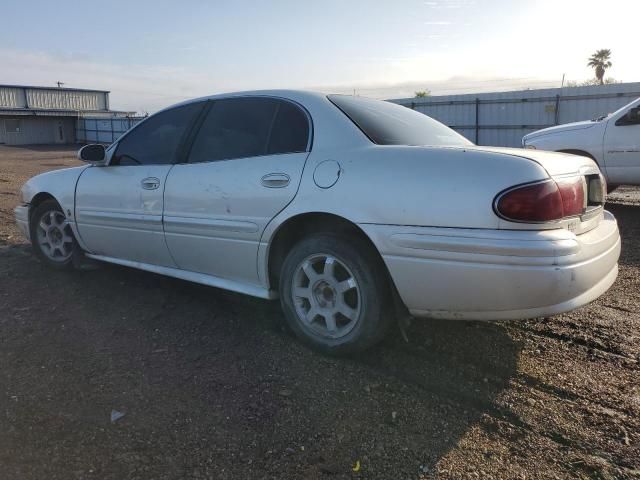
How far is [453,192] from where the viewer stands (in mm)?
2818

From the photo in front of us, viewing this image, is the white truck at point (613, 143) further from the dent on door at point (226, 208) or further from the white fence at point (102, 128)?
the white fence at point (102, 128)

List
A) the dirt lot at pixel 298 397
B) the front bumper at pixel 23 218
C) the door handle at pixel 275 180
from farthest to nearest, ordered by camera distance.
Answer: the front bumper at pixel 23 218 < the door handle at pixel 275 180 < the dirt lot at pixel 298 397

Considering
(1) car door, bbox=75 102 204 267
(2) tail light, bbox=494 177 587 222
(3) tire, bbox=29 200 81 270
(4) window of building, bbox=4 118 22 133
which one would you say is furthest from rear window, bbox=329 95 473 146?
(4) window of building, bbox=4 118 22 133

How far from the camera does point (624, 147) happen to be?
8188 mm

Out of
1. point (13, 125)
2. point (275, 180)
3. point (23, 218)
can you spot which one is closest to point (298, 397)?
point (275, 180)

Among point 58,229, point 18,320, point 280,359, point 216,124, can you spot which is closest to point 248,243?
point 280,359

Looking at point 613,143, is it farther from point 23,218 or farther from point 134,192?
point 23,218

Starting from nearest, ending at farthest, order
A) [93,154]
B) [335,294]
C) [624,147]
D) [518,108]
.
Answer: [335,294], [93,154], [624,147], [518,108]

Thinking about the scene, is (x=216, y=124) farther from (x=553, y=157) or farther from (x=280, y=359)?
(x=553, y=157)

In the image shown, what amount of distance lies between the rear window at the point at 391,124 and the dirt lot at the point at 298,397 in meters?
1.28

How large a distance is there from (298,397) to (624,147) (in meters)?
7.30

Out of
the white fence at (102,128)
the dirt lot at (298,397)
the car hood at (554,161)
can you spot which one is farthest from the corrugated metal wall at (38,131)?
the car hood at (554,161)

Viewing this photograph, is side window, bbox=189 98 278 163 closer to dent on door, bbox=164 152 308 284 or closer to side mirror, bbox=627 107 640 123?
dent on door, bbox=164 152 308 284

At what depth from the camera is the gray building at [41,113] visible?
4359cm
